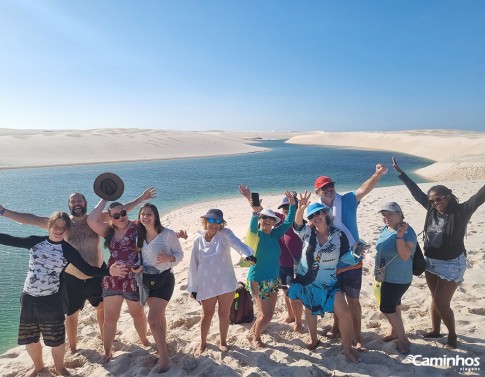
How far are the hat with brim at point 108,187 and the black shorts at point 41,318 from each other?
129 cm

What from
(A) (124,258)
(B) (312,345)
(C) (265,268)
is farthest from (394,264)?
(A) (124,258)

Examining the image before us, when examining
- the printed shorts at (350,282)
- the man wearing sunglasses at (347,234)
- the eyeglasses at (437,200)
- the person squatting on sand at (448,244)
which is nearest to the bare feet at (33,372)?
the man wearing sunglasses at (347,234)

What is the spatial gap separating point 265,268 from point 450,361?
2.13 metres

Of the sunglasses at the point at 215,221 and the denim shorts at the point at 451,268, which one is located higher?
the sunglasses at the point at 215,221

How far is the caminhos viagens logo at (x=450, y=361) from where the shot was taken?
3.31 meters

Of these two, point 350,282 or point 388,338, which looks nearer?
point 350,282

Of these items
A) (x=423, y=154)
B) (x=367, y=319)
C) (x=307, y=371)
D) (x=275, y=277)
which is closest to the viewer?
(x=307, y=371)

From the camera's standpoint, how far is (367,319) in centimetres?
447

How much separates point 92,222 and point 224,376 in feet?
7.43

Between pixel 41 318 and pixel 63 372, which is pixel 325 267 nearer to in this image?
pixel 41 318

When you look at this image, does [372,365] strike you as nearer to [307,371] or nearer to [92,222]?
[307,371]

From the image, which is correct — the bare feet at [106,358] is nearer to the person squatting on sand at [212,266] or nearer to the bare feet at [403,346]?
the person squatting on sand at [212,266]

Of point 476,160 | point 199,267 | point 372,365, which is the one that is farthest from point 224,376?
point 476,160

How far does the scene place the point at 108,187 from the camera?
4.28 m
